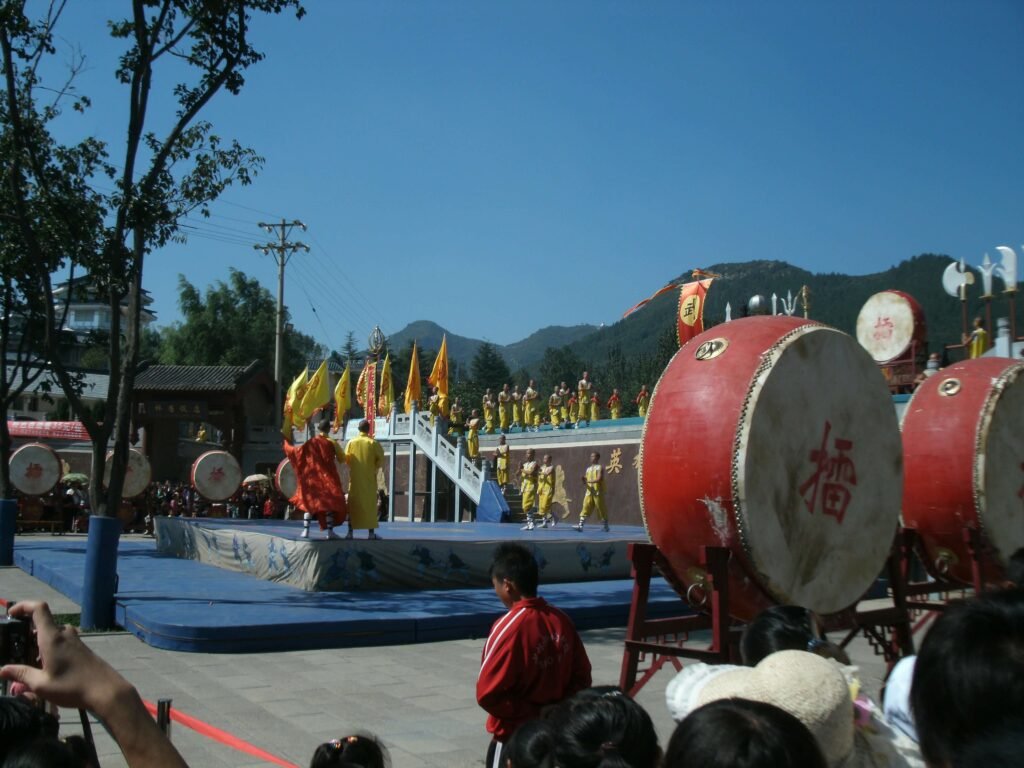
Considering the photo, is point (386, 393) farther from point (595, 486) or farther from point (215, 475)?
point (595, 486)

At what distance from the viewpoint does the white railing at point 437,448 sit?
957 inches

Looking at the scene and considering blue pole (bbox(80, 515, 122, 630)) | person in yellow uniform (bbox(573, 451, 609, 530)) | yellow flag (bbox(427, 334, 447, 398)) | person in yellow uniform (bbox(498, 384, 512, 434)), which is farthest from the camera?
person in yellow uniform (bbox(498, 384, 512, 434))

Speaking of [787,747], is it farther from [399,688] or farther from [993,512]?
[993,512]

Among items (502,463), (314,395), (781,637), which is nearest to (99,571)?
(314,395)

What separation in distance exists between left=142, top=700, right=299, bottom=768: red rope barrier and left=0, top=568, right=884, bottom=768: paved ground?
0.04m

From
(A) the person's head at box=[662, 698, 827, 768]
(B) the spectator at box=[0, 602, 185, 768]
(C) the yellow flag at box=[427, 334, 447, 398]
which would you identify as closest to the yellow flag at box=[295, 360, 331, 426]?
(B) the spectator at box=[0, 602, 185, 768]

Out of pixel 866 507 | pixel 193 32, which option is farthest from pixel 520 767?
pixel 193 32

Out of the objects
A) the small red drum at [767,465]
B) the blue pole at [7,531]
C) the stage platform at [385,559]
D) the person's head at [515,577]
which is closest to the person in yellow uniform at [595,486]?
the stage platform at [385,559]

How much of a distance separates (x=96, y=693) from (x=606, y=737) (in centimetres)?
87

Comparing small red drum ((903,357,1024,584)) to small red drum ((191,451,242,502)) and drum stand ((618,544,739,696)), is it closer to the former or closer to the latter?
drum stand ((618,544,739,696))

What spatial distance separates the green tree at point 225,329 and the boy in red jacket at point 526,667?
42687 mm

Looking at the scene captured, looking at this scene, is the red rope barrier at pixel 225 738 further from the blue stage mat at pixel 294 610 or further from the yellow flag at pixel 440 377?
the yellow flag at pixel 440 377

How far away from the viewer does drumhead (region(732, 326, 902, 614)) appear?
4363 mm

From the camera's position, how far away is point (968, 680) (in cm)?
129
